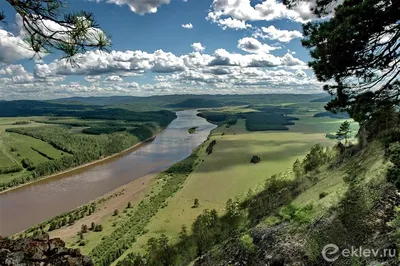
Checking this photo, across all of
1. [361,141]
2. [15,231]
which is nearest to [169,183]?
[15,231]

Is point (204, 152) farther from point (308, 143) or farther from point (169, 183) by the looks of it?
point (308, 143)

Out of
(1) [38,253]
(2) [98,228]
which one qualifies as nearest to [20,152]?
(2) [98,228]

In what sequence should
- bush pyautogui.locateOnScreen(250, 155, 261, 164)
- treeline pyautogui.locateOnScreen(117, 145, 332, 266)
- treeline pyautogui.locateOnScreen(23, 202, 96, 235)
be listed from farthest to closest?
bush pyautogui.locateOnScreen(250, 155, 261, 164) < treeline pyautogui.locateOnScreen(23, 202, 96, 235) < treeline pyautogui.locateOnScreen(117, 145, 332, 266)

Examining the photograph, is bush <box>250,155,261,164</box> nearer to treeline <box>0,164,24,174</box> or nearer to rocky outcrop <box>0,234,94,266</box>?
treeline <box>0,164,24,174</box>

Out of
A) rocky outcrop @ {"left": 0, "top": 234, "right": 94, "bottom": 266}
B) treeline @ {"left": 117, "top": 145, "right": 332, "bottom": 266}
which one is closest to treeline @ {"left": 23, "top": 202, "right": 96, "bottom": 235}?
treeline @ {"left": 117, "top": 145, "right": 332, "bottom": 266}

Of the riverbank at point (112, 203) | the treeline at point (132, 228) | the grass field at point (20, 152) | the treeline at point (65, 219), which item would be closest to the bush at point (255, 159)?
the treeline at point (132, 228)

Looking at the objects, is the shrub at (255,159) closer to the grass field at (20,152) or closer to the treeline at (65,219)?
the treeline at (65,219)

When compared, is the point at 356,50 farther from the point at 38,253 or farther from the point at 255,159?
the point at 255,159
